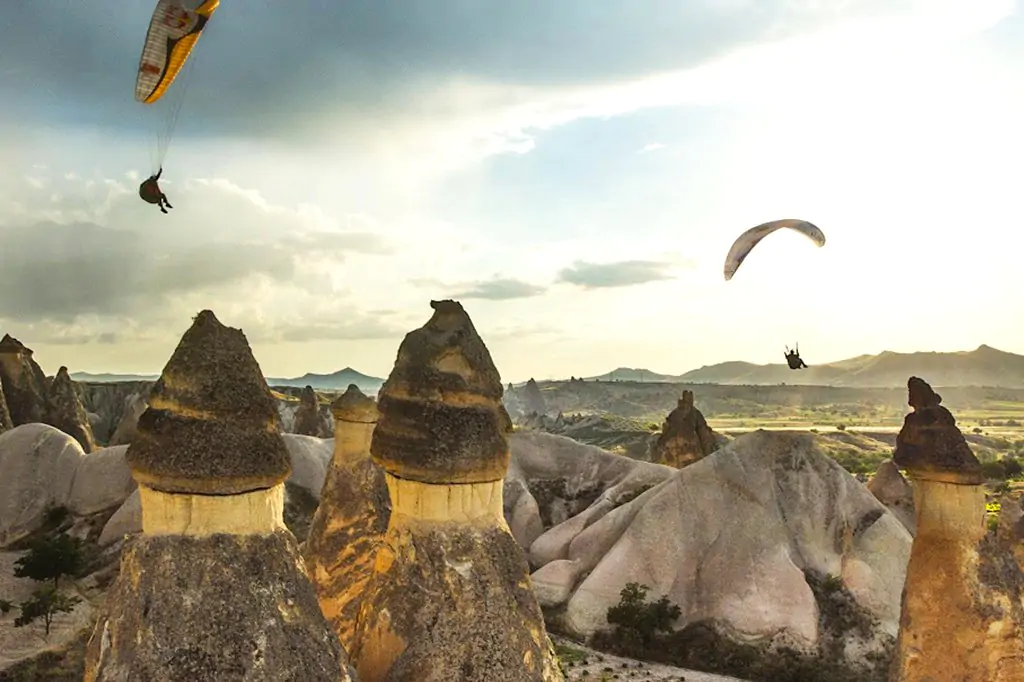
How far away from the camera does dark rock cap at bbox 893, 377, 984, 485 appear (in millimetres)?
13227

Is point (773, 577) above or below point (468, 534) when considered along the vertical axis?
below

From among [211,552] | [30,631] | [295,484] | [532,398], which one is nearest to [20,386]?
[295,484]

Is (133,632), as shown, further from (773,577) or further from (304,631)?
(773,577)

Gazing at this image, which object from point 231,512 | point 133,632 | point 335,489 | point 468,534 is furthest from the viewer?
point 335,489

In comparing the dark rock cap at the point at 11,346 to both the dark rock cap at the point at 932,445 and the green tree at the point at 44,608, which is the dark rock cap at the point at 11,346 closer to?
the green tree at the point at 44,608

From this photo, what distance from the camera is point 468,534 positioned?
8.65 m

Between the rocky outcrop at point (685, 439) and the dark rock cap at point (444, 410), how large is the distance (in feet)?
94.5

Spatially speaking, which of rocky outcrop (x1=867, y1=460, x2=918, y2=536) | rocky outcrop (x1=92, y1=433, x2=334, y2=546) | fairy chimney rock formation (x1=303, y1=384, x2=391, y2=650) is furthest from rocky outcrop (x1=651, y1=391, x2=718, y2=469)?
fairy chimney rock formation (x1=303, y1=384, x2=391, y2=650)

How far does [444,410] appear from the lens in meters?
8.96

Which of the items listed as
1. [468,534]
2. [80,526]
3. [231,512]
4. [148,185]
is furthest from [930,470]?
[80,526]

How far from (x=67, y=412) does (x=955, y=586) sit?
1606 inches

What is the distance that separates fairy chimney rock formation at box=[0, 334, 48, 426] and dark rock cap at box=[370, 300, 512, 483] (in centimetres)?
3928

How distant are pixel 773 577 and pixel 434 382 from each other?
53.1ft

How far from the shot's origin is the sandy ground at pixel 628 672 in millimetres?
20516
